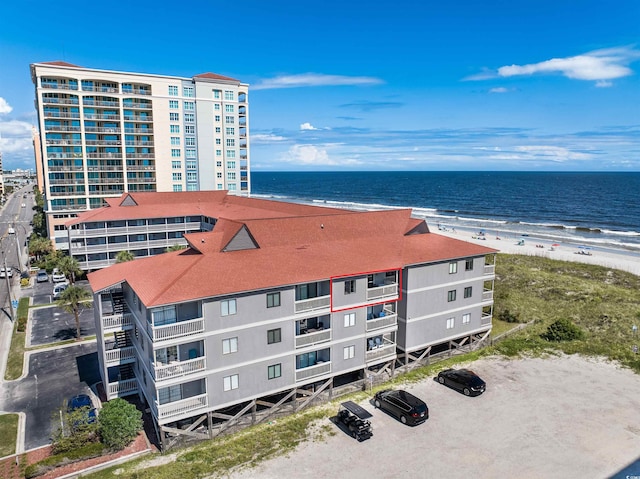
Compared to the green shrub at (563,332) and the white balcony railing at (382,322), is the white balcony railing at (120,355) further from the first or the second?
the green shrub at (563,332)

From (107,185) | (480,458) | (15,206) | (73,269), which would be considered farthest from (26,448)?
(15,206)

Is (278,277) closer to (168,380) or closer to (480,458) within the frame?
(168,380)

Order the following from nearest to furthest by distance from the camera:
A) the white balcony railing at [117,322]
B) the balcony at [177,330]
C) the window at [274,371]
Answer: the balcony at [177,330] < the window at [274,371] < the white balcony railing at [117,322]

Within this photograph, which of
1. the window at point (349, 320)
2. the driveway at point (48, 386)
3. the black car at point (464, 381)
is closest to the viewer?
the driveway at point (48, 386)

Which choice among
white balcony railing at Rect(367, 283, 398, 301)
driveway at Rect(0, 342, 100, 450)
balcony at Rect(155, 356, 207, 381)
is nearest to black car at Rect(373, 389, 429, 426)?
white balcony railing at Rect(367, 283, 398, 301)

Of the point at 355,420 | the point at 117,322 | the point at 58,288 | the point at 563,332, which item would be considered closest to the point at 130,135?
the point at 58,288

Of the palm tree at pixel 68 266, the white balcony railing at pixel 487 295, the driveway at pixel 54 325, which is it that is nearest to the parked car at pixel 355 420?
the white balcony railing at pixel 487 295

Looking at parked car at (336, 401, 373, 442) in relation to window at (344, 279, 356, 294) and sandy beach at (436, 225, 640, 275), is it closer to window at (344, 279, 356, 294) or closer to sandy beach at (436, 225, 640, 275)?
window at (344, 279, 356, 294)
